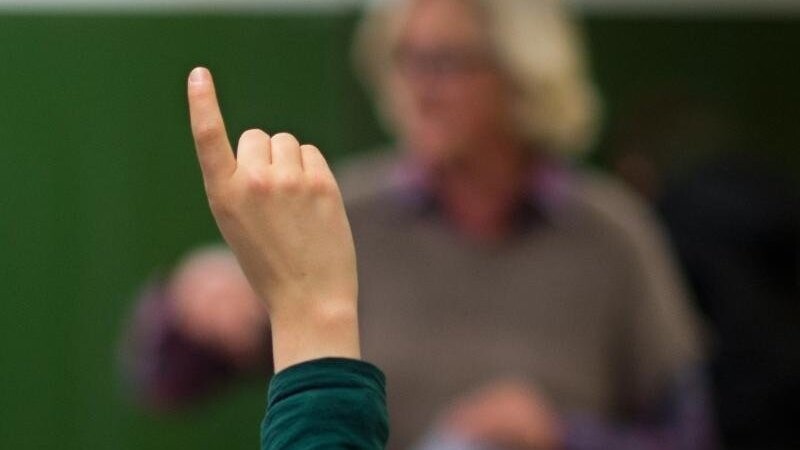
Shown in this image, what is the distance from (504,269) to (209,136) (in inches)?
49.7

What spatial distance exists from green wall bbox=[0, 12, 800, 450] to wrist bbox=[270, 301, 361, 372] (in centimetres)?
227

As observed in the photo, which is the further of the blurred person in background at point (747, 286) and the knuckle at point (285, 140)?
the blurred person in background at point (747, 286)

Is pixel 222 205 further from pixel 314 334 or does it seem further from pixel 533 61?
pixel 533 61

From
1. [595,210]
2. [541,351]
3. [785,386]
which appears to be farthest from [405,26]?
[785,386]

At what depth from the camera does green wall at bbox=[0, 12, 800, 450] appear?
296cm

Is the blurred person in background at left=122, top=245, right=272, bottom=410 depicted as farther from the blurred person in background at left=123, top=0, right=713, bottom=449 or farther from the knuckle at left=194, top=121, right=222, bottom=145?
the knuckle at left=194, top=121, right=222, bottom=145

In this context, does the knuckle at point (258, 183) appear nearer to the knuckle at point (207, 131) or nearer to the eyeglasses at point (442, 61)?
the knuckle at point (207, 131)

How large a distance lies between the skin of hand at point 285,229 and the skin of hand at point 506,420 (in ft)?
3.56

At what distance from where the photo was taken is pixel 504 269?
194 centimetres

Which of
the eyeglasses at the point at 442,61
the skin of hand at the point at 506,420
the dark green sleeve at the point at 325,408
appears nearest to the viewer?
the dark green sleeve at the point at 325,408

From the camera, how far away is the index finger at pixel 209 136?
0.70 m

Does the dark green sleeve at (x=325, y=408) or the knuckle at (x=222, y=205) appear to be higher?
the knuckle at (x=222, y=205)

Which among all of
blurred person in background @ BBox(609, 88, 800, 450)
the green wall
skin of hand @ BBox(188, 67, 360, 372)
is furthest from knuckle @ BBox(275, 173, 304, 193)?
the green wall

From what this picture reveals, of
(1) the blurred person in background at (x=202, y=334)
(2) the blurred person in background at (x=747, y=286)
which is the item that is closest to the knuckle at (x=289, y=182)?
(1) the blurred person in background at (x=202, y=334)
